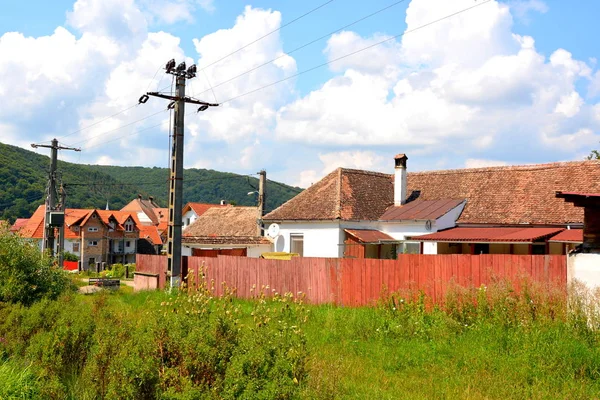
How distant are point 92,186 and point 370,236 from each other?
315ft

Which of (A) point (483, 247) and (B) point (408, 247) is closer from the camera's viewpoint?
(A) point (483, 247)

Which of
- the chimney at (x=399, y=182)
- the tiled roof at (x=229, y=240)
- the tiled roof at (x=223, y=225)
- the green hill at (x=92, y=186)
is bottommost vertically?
the tiled roof at (x=229, y=240)

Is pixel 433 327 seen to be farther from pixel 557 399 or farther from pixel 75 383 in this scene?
pixel 75 383

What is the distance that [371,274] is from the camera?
1650 centimetres

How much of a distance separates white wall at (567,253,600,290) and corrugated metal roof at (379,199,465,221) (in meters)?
13.7

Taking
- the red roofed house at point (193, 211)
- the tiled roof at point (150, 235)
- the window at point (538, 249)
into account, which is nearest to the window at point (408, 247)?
the window at point (538, 249)

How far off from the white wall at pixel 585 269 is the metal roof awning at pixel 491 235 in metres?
9.73

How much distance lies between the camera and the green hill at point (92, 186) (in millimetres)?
81500

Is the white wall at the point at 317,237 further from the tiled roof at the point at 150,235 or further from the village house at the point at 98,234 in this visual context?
the tiled roof at the point at 150,235

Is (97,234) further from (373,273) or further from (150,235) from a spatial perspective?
(373,273)

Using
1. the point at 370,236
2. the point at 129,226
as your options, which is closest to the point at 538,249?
the point at 370,236

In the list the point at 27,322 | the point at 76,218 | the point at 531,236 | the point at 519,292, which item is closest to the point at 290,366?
the point at 27,322

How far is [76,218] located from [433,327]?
2402 inches

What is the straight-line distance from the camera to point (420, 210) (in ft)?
88.0
